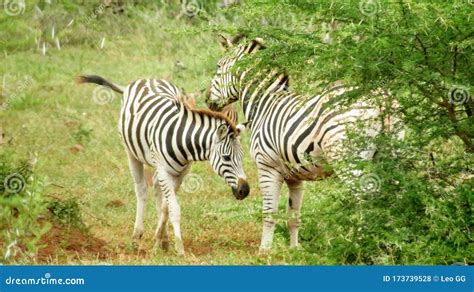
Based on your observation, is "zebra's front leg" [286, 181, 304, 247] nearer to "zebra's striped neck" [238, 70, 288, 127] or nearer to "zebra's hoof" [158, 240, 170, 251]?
"zebra's striped neck" [238, 70, 288, 127]

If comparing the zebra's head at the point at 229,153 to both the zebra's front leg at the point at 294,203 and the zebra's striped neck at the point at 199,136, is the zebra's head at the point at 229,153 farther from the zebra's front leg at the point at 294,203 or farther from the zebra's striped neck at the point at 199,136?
the zebra's front leg at the point at 294,203

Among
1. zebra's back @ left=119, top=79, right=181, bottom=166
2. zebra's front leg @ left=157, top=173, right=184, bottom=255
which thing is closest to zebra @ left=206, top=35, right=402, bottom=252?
zebra's back @ left=119, top=79, right=181, bottom=166

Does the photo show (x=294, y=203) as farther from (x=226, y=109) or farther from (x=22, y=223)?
(x=22, y=223)

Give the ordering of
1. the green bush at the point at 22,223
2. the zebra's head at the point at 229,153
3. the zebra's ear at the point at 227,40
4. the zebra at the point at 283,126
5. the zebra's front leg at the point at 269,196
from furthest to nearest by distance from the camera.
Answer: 1. the zebra's ear at the point at 227,40
2. the zebra's head at the point at 229,153
3. the zebra's front leg at the point at 269,196
4. the zebra at the point at 283,126
5. the green bush at the point at 22,223

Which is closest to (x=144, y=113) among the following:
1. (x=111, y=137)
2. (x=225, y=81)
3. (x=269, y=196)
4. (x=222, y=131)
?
(x=225, y=81)

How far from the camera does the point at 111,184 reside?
47.2 feet

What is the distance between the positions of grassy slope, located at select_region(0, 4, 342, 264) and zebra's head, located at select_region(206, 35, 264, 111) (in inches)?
19.9

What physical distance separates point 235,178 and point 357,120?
1.89 meters

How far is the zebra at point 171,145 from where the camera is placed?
35.7ft

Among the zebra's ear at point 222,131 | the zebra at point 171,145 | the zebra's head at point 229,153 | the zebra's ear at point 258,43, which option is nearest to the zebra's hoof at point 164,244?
the zebra at point 171,145

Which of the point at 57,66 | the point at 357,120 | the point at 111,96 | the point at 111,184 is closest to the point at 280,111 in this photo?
the point at 357,120

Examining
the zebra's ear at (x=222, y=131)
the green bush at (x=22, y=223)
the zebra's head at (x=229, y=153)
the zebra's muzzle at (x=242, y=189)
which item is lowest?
the green bush at (x=22, y=223)

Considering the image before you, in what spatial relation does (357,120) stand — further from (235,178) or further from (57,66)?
(57,66)

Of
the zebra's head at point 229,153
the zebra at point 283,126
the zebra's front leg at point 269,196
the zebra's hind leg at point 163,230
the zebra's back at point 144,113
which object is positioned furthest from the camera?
the zebra's back at point 144,113
